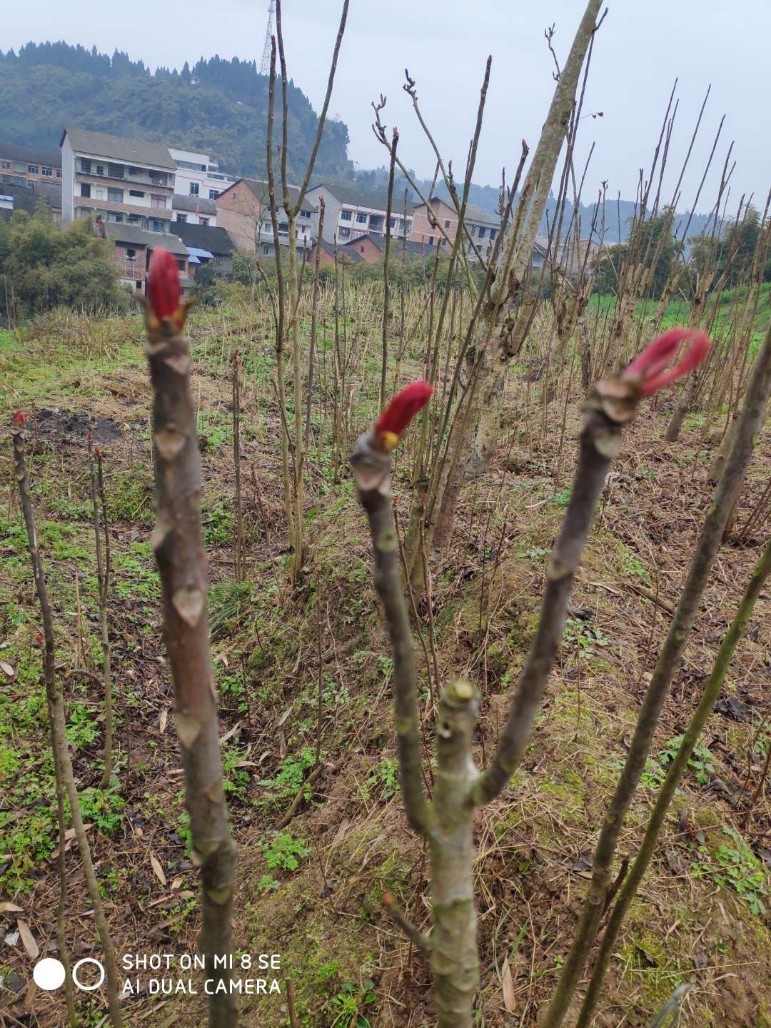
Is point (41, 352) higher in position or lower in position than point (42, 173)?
lower

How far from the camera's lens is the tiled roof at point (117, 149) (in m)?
32.7

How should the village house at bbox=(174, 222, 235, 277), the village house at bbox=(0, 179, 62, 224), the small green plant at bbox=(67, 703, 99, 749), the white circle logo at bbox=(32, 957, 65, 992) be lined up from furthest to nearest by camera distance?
the village house at bbox=(0, 179, 62, 224)
the village house at bbox=(174, 222, 235, 277)
the small green plant at bbox=(67, 703, 99, 749)
the white circle logo at bbox=(32, 957, 65, 992)

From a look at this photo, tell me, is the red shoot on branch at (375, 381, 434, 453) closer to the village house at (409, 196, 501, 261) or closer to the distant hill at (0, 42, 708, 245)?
the village house at (409, 196, 501, 261)

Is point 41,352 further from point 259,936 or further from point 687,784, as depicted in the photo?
point 687,784

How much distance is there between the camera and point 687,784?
1912 mm

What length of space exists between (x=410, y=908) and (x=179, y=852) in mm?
1110

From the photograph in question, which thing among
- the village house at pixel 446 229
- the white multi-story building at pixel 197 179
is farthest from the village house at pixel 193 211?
the village house at pixel 446 229

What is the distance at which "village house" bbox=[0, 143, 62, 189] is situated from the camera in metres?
41.4

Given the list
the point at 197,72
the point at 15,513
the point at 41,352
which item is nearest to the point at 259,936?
the point at 15,513

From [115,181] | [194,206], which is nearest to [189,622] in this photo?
[115,181]

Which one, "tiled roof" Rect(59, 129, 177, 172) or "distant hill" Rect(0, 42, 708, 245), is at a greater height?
"distant hill" Rect(0, 42, 708, 245)

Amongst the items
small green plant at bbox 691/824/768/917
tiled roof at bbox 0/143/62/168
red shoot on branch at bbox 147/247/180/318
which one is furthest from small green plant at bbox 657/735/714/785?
tiled roof at bbox 0/143/62/168

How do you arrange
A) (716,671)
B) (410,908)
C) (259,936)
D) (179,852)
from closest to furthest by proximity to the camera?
(716,671) → (410,908) → (259,936) → (179,852)

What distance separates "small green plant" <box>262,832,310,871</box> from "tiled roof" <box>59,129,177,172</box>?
3937cm
